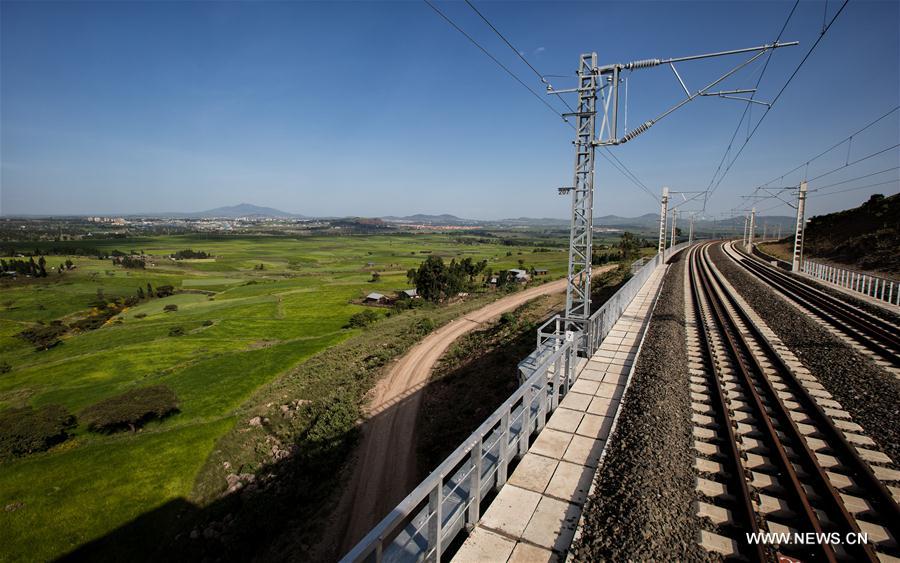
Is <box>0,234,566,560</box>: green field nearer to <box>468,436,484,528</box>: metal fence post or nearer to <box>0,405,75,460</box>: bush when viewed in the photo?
<box>0,405,75,460</box>: bush

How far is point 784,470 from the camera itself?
21.3 feet

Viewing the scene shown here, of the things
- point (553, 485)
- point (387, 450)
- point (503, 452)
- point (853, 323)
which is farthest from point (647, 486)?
point (853, 323)

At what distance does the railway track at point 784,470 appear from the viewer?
5047 millimetres

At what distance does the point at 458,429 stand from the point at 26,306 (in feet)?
285

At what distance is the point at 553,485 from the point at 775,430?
5047 mm

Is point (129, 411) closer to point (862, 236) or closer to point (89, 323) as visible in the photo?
point (89, 323)

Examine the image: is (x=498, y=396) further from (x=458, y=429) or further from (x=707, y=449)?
(x=707, y=449)

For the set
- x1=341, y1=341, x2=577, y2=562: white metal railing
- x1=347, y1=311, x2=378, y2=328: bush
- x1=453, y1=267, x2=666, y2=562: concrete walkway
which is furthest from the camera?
x1=347, y1=311, x2=378, y2=328: bush

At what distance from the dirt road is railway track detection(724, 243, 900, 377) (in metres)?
16.4

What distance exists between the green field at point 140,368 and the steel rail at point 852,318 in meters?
28.1

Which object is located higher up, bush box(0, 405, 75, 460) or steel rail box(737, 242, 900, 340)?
steel rail box(737, 242, 900, 340)

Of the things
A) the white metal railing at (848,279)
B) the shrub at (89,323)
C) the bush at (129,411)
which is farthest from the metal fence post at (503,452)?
the shrub at (89,323)

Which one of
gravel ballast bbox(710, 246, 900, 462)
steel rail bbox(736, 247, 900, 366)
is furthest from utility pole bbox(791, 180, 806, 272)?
gravel ballast bbox(710, 246, 900, 462)

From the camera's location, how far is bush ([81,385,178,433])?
85.9ft
